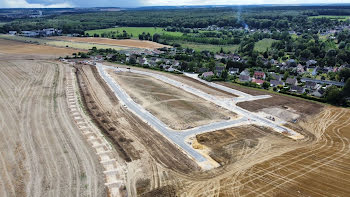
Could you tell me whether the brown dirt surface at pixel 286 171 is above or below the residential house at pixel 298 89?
below

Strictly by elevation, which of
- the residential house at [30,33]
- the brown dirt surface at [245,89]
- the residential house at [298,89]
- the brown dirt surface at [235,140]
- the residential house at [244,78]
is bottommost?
the brown dirt surface at [235,140]

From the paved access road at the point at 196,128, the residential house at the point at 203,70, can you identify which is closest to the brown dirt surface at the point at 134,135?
the paved access road at the point at 196,128

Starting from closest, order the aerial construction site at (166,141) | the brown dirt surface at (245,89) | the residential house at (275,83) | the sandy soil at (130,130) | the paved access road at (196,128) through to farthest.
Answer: the aerial construction site at (166,141) → the sandy soil at (130,130) → the paved access road at (196,128) → the brown dirt surface at (245,89) → the residential house at (275,83)

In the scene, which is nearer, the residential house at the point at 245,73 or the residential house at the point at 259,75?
the residential house at the point at 259,75

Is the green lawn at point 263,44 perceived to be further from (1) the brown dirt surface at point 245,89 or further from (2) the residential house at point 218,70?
(1) the brown dirt surface at point 245,89

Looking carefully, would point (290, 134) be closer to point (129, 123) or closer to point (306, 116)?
point (306, 116)
